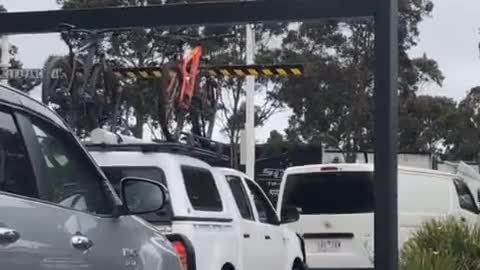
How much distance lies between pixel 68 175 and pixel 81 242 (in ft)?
1.51

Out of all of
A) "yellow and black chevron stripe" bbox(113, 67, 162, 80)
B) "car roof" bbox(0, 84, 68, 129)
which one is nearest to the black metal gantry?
"yellow and black chevron stripe" bbox(113, 67, 162, 80)

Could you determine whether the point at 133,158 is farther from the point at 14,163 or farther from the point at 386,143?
the point at 14,163

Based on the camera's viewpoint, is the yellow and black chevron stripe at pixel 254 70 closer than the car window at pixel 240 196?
No

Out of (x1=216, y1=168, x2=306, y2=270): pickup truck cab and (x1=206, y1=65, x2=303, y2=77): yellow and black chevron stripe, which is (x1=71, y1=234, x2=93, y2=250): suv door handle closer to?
(x1=216, y1=168, x2=306, y2=270): pickup truck cab

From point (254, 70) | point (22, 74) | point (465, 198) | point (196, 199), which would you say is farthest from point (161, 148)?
point (465, 198)

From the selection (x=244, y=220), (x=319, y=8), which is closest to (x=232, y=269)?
(x=244, y=220)


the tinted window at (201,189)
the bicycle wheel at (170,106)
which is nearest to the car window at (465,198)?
the bicycle wheel at (170,106)

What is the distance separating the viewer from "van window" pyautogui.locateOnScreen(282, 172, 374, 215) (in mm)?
15016

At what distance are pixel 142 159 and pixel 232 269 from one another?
5.44 ft

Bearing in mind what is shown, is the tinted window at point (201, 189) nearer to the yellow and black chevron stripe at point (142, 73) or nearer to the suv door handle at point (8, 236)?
the suv door handle at point (8, 236)

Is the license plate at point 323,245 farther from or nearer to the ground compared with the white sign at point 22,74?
nearer to the ground

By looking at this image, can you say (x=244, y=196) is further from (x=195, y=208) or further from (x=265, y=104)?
(x=265, y=104)

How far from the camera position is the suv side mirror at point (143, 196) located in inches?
225

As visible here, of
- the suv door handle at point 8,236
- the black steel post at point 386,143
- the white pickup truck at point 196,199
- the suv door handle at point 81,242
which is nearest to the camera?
the suv door handle at point 8,236
